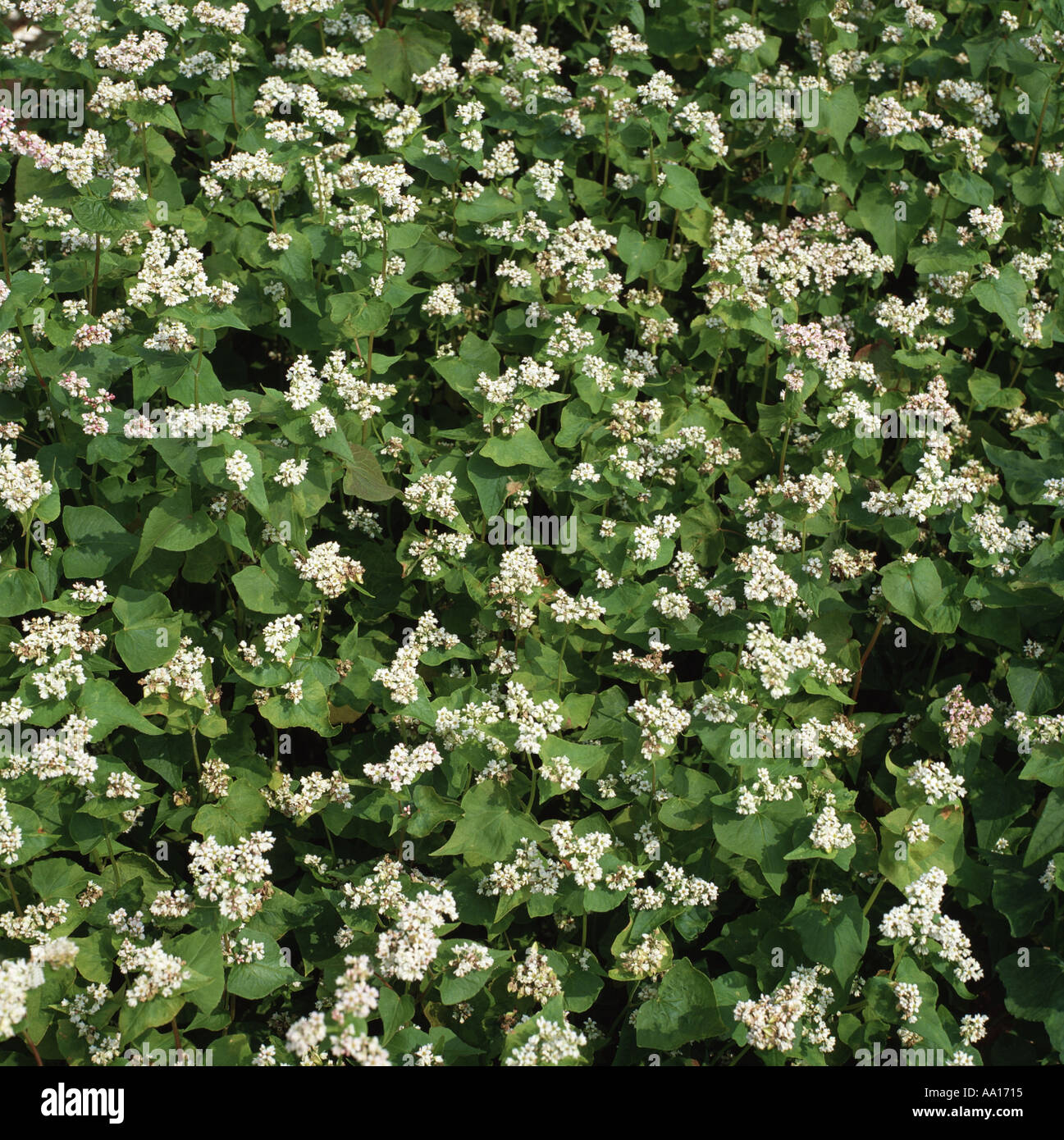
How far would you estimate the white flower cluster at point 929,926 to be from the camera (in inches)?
221

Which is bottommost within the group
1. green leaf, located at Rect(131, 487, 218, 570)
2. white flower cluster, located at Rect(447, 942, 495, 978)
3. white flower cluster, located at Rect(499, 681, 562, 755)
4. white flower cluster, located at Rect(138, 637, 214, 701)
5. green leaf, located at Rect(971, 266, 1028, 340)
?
white flower cluster, located at Rect(447, 942, 495, 978)

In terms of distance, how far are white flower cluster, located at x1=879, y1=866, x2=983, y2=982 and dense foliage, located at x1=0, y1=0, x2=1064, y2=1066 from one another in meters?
0.04

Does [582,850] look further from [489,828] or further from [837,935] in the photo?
[837,935]

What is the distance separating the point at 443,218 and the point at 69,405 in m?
3.17

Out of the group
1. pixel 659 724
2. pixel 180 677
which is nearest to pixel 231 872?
pixel 180 677

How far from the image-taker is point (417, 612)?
7324mm

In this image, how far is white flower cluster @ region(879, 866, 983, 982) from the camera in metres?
5.62

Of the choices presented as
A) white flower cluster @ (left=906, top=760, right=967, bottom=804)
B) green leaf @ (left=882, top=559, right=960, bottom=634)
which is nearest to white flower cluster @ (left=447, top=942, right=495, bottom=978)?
white flower cluster @ (left=906, top=760, right=967, bottom=804)

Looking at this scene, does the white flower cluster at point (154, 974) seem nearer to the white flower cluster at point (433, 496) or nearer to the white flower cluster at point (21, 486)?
the white flower cluster at point (21, 486)

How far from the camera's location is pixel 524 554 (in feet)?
21.8

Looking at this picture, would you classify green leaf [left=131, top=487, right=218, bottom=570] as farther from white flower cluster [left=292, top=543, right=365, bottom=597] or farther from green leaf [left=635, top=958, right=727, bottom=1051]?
green leaf [left=635, top=958, right=727, bottom=1051]

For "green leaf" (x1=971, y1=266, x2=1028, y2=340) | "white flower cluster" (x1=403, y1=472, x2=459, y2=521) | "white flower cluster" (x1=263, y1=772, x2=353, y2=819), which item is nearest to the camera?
"white flower cluster" (x1=263, y1=772, x2=353, y2=819)

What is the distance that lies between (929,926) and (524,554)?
9.72 feet

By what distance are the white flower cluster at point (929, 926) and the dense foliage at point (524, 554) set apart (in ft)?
0.14
